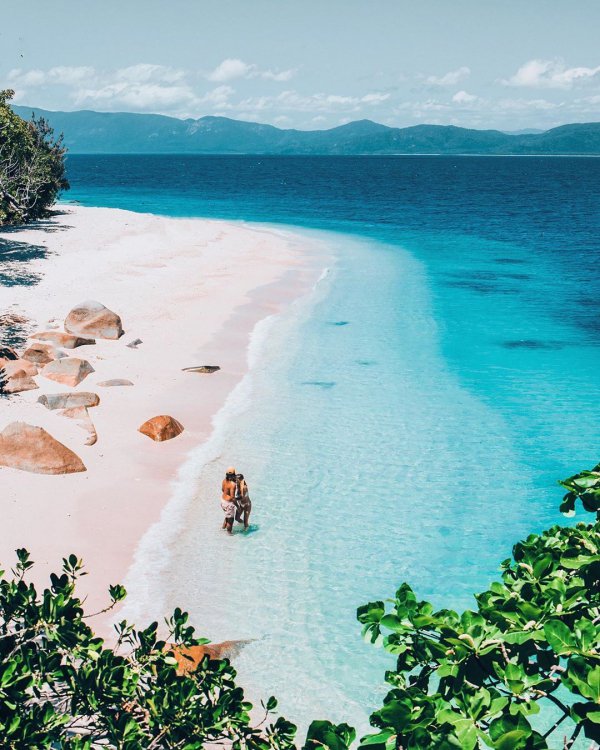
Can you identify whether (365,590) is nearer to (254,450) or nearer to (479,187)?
(254,450)

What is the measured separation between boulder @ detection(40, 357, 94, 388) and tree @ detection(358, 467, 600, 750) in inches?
775

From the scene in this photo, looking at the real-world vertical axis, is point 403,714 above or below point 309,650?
above

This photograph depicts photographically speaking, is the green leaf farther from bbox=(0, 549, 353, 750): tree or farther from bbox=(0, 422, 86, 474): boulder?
bbox=(0, 422, 86, 474): boulder

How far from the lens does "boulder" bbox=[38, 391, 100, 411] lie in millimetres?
21345

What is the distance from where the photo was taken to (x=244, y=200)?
101688mm

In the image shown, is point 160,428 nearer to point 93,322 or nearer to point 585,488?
point 93,322

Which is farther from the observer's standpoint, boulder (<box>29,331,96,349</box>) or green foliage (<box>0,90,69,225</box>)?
green foliage (<box>0,90,69,225</box>)

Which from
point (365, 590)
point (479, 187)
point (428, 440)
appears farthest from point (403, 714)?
point (479, 187)

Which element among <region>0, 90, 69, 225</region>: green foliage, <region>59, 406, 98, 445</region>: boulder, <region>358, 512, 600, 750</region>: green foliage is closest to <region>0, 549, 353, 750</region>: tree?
<region>358, 512, 600, 750</region>: green foliage

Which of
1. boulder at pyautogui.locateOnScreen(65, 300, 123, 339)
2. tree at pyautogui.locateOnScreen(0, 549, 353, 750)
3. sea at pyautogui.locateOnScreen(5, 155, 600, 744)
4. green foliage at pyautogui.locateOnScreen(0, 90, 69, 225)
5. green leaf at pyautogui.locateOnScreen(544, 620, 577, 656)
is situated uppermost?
green foliage at pyautogui.locateOnScreen(0, 90, 69, 225)

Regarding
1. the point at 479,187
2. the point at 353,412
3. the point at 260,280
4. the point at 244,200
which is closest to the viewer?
the point at 353,412

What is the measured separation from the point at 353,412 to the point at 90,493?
9828mm

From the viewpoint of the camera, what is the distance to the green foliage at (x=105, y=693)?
5617 mm

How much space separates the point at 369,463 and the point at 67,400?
9240 mm
